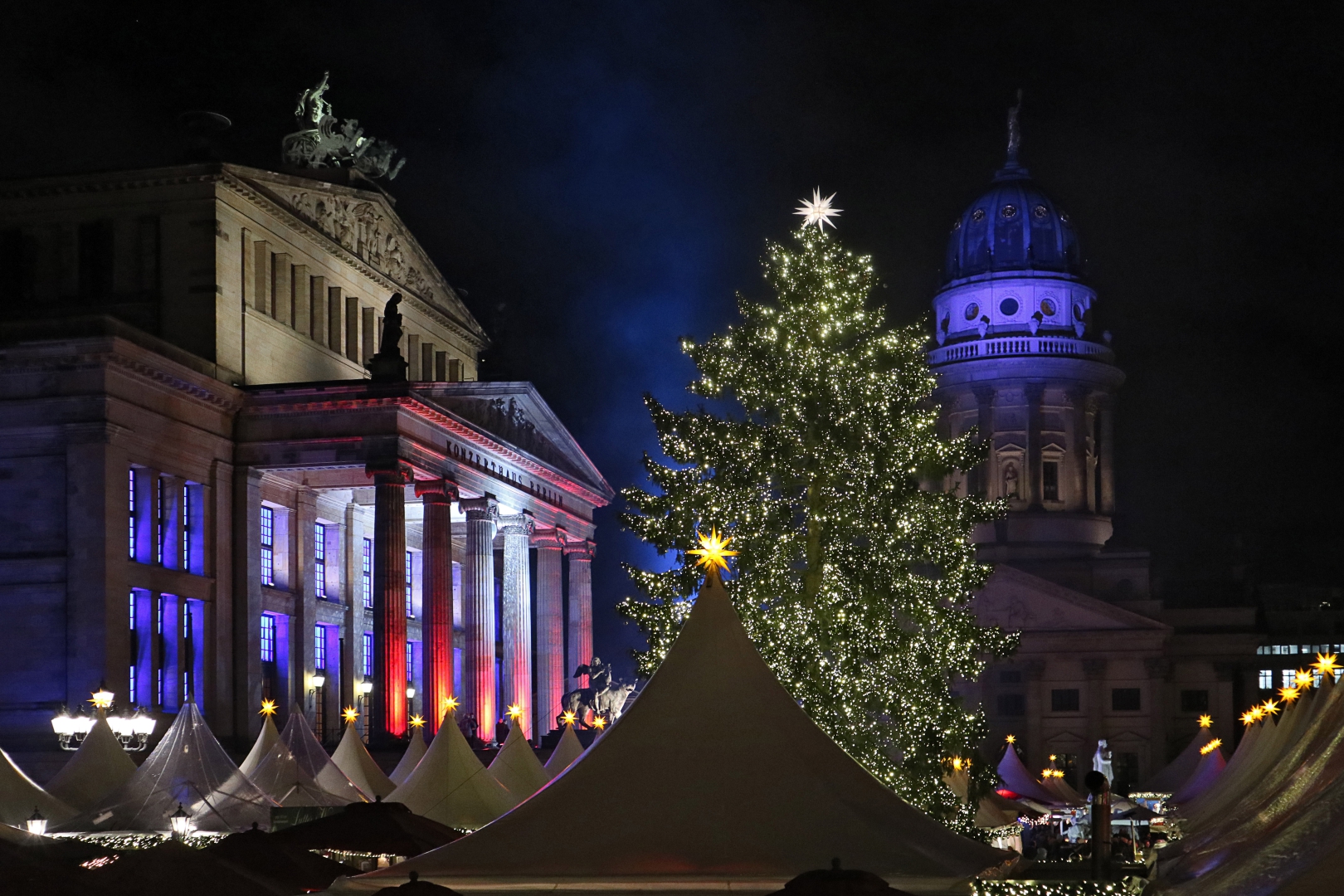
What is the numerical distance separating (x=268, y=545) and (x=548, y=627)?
14854mm

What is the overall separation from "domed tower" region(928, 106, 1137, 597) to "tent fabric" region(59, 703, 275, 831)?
284 ft

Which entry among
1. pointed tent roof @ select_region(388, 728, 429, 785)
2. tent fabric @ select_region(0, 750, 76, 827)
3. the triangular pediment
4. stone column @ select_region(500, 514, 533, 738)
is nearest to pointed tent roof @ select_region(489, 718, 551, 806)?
pointed tent roof @ select_region(388, 728, 429, 785)

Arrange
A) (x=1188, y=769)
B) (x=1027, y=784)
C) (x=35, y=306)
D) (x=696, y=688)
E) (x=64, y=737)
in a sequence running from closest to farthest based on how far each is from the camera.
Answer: (x=696, y=688) < (x=64, y=737) < (x=35, y=306) < (x=1027, y=784) < (x=1188, y=769)

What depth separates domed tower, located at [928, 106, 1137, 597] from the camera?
396 feet

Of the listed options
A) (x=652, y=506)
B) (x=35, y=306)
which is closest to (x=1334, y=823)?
(x=652, y=506)

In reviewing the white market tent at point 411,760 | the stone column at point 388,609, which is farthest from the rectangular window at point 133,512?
the white market tent at point 411,760

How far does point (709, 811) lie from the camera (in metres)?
20.0

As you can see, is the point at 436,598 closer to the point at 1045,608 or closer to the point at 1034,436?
the point at 1045,608

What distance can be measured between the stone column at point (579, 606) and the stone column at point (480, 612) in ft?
34.9

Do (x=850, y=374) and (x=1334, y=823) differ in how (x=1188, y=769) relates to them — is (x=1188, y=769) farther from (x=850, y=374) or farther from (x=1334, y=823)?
(x=1334, y=823)

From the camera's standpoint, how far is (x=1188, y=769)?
86938 mm

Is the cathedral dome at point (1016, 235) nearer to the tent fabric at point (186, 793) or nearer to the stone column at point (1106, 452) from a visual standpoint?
the stone column at point (1106, 452)

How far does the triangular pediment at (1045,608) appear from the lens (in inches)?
4547

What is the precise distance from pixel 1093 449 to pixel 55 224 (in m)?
79.7
